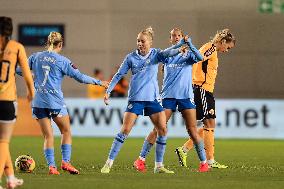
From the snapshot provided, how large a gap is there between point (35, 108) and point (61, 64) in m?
0.66

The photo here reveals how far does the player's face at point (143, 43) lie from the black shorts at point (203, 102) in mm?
1605

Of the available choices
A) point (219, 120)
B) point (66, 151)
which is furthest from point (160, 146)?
point (219, 120)

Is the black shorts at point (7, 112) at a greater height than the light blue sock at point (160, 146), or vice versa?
the black shorts at point (7, 112)

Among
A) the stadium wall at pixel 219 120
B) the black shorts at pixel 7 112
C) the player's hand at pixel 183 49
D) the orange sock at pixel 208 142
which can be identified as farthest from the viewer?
the stadium wall at pixel 219 120

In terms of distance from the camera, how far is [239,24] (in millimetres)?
28984

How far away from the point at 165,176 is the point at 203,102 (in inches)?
80.9

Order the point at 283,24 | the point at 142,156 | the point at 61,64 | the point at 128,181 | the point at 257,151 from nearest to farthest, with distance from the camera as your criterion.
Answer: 1. the point at 128,181
2. the point at 61,64
3. the point at 142,156
4. the point at 257,151
5. the point at 283,24

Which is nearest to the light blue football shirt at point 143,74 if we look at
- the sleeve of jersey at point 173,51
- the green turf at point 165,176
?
the sleeve of jersey at point 173,51

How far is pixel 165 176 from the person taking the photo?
487 inches

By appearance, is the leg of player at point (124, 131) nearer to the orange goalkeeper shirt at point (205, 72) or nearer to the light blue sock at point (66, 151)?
the light blue sock at point (66, 151)

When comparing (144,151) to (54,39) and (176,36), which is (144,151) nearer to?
(176,36)

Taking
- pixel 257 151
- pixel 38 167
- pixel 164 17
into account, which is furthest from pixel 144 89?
pixel 164 17

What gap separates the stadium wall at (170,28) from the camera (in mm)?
28984

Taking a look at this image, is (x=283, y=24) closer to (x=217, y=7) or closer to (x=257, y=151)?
(x=217, y=7)
